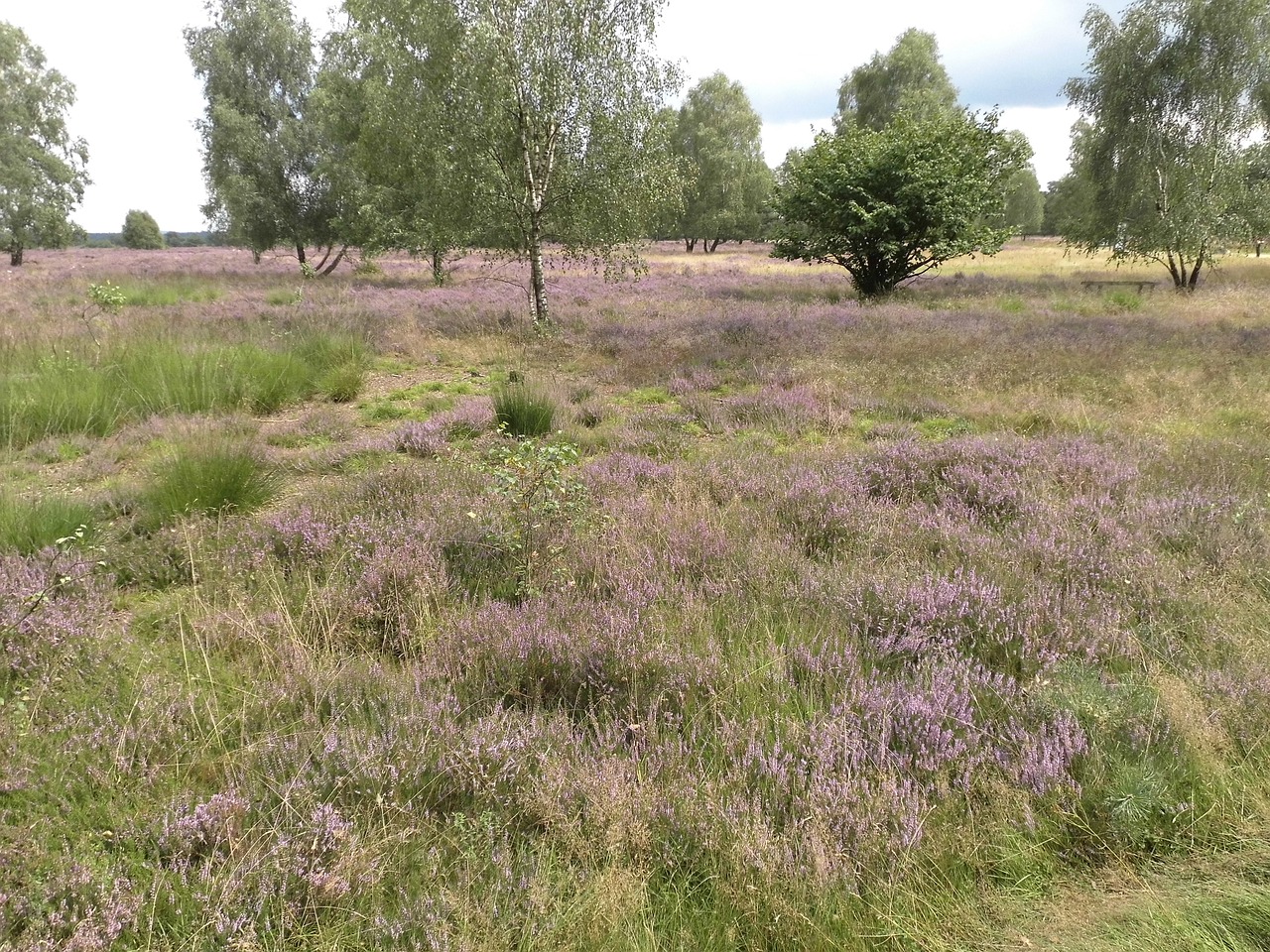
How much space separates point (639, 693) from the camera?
8.89 feet

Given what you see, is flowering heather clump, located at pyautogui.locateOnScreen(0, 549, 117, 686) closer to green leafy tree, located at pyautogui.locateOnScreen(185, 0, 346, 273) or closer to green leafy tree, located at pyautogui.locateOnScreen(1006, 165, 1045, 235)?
green leafy tree, located at pyautogui.locateOnScreen(185, 0, 346, 273)

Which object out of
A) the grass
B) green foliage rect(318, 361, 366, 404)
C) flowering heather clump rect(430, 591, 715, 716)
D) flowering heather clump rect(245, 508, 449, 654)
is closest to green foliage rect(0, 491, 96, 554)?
flowering heather clump rect(245, 508, 449, 654)

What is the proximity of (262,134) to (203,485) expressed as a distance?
97.7ft

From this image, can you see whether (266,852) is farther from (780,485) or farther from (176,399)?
(176,399)

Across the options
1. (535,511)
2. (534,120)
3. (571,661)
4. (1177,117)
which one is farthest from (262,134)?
(1177,117)

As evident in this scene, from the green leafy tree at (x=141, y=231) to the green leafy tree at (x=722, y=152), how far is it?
7653 centimetres

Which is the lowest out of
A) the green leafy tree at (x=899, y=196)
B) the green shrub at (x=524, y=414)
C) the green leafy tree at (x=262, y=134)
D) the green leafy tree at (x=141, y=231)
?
the green shrub at (x=524, y=414)

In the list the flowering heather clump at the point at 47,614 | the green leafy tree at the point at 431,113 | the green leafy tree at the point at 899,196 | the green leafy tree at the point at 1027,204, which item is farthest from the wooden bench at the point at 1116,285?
the green leafy tree at the point at 1027,204

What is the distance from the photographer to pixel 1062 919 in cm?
174

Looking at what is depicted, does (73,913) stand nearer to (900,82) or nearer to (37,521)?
(37,521)

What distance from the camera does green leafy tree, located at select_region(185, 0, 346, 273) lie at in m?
26.4

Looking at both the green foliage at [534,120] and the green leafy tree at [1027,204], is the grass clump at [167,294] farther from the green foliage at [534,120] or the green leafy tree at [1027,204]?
the green leafy tree at [1027,204]

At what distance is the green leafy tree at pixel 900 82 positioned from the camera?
4041cm

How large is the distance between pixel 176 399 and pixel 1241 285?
30.8m
